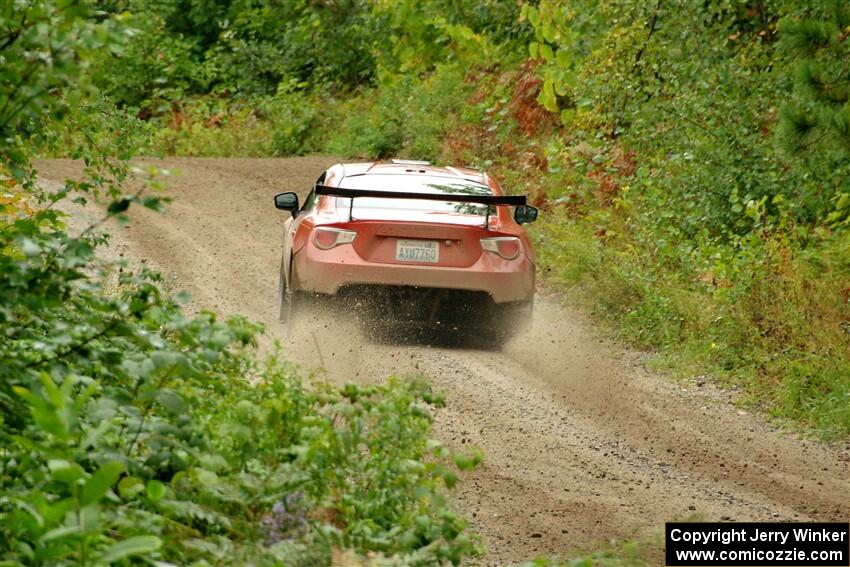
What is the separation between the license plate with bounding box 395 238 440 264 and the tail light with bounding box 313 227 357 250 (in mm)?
395

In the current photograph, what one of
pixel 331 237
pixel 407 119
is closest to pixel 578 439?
pixel 331 237

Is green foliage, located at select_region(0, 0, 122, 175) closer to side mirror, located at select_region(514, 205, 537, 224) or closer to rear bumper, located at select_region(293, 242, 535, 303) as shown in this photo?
rear bumper, located at select_region(293, 242, 535, 303)

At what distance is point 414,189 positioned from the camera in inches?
474

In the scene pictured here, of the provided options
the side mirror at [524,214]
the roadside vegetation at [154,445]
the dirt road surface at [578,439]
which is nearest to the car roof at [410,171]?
the side mirror at [524,214]

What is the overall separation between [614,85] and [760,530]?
1078 cm

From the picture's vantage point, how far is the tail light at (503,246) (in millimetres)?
11802

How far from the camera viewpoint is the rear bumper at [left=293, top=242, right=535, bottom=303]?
456 inches

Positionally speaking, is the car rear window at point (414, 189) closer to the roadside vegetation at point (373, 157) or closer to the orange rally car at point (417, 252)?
the orange rally car at point (417, 252)

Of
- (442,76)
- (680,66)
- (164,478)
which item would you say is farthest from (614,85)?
(164,478)

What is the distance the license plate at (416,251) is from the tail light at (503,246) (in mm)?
446

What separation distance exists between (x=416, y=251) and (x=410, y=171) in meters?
1.12

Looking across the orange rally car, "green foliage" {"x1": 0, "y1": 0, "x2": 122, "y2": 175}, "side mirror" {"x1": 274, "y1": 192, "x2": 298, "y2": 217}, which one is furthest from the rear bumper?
"green foliage" {"x1": 0, "y1": 0, "x2": 122, "y2": 175}

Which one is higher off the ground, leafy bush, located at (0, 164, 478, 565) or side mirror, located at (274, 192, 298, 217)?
side mirror, located at (274, 192, 298, 217)

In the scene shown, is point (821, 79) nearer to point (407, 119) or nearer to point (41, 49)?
point (41, 49)
